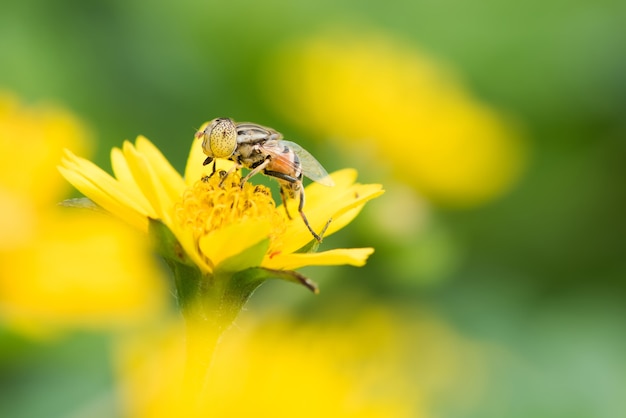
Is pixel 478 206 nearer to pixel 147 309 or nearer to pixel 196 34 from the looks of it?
pixel 196 34

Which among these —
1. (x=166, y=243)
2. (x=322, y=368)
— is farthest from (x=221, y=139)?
(x=322, y=368)

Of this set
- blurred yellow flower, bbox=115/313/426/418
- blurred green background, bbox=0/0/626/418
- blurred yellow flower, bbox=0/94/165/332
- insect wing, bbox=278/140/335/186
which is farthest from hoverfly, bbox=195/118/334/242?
blurred green background, bbox=0/0/626/418

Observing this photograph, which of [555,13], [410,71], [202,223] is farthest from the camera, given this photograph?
[555,13]

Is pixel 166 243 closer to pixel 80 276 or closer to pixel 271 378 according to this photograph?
pixel 271 378

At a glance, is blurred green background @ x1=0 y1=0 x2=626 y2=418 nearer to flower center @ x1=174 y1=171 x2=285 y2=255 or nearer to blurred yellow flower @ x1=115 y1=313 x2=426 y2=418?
blurred yellow flower @ x1=115 y1=313 x2=426 y2=418

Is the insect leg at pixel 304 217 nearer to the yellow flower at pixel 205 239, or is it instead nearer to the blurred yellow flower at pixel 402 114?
the yellow flower at pixel 205 239

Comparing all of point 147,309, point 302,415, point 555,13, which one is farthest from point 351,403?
point 555,13

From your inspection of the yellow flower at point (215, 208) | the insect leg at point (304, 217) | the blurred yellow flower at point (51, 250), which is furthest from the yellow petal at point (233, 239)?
the blurred yellow flower at point (51, 250)
